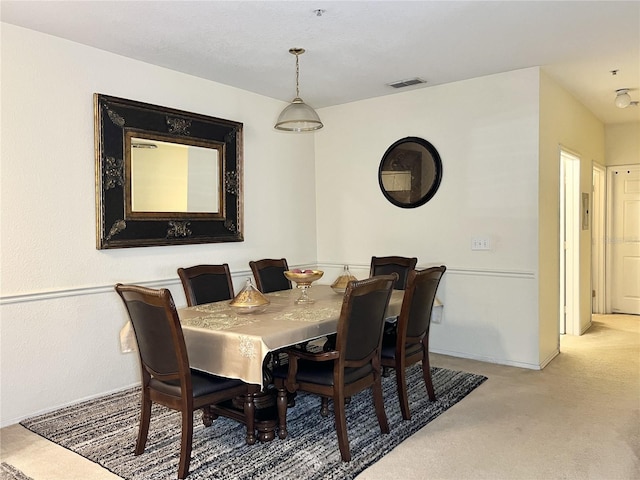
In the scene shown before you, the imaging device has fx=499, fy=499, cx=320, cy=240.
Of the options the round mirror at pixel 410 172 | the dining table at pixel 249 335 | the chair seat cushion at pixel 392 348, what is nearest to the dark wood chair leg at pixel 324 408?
the dining table at pixel 249 335

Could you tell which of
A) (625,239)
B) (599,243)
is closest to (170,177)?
(599,243)

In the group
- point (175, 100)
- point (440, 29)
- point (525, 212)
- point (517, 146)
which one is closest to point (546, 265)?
point (525, 212)

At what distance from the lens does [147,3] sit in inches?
109

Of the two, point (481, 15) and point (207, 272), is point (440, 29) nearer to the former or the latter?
point (481, 15)

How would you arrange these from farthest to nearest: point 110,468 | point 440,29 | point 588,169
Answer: point 588,169, point 440,29, point 110,468

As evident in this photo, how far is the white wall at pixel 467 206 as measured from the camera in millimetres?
4117

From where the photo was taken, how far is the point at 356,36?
10.8ft

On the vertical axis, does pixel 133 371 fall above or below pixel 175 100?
below

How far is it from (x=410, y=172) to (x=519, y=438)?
2638 millimetres

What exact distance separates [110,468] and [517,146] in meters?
3.68

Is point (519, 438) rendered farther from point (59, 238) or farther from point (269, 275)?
point (59, 238)

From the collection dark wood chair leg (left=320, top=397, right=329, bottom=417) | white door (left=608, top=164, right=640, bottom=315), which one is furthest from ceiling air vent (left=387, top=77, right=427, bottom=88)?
white door (left=608, top=164, right=640, bottom=315)

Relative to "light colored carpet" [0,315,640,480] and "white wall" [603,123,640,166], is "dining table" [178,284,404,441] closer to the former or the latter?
"light colored carpet" [0,315,640,480]

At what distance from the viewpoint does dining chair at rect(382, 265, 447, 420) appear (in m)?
2.96
